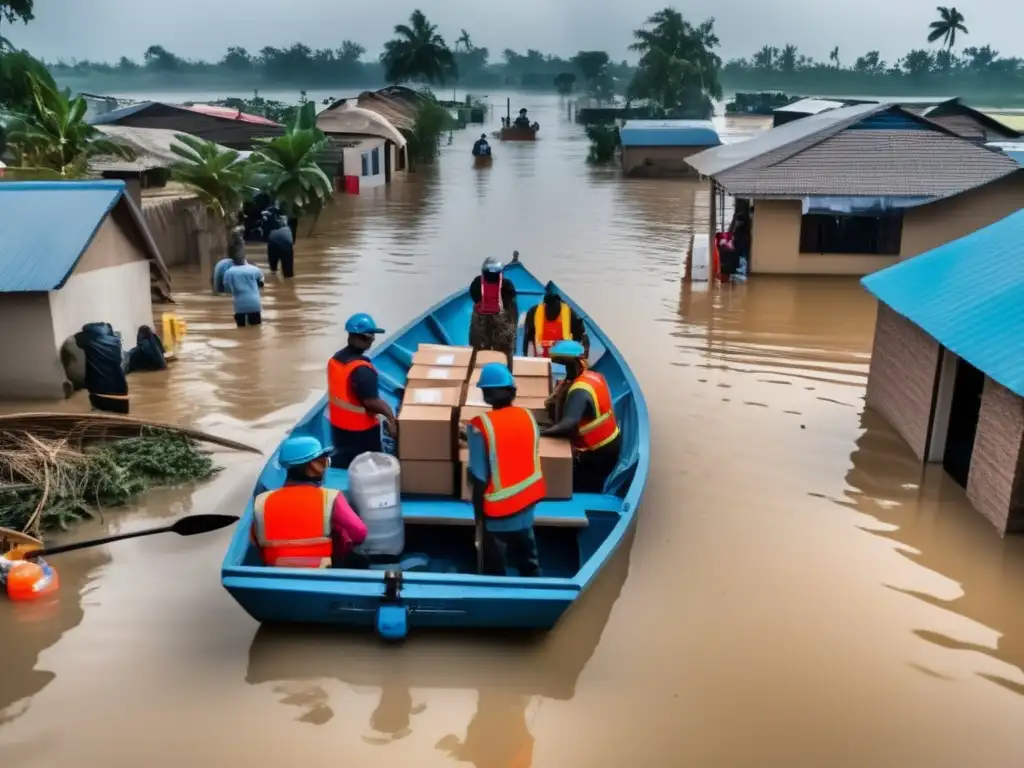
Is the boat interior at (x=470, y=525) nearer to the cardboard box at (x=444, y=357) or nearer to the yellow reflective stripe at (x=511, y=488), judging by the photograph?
the yellow reflective stripe at (x=511, y=488)

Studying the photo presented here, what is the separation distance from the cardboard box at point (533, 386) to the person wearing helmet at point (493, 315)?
2.04 metres

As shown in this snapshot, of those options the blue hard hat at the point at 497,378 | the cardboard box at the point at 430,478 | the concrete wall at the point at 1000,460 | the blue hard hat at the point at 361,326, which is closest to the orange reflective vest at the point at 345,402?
the blue hard hat at the point at 361,326

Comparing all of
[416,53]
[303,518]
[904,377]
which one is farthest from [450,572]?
[416,53]

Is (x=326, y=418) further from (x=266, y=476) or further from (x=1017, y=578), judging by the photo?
(x=1017, y=578)

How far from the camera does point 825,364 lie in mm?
14133

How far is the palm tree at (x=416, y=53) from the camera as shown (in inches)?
3196

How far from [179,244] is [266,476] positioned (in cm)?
1572

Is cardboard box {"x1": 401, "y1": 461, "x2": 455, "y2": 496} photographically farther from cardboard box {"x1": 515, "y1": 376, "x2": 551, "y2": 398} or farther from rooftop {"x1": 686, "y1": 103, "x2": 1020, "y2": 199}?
rooftop {"x1": 686, "y1": 103, "x2": 1020, "y2": 199}

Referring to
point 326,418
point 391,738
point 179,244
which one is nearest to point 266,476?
point 326,418

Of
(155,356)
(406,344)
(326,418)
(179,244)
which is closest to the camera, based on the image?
(326,418)

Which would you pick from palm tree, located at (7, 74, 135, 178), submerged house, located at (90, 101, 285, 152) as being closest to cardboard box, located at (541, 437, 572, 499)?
palm tree, located at (7, 74, 135, 178)

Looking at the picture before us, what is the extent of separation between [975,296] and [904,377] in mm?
1637

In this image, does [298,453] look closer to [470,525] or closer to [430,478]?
[470,525]

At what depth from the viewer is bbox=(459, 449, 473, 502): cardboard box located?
7.84 meters
